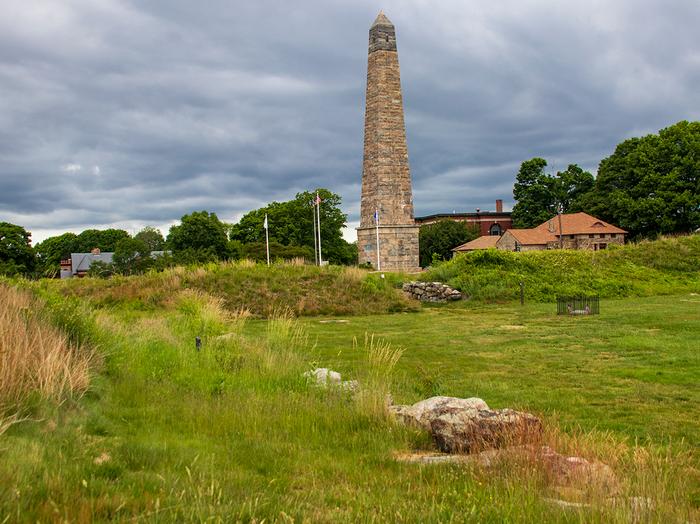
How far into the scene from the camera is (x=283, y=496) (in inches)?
172

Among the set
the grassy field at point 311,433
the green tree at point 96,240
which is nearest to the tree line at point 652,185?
the grassy field at point 311,433

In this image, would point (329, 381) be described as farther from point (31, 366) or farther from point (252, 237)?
point (252, 237)

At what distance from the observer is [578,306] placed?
71.5 feet

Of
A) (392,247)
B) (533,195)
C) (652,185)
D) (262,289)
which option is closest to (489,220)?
(533,195)

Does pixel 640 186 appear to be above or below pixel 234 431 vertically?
above

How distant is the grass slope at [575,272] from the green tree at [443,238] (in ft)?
171

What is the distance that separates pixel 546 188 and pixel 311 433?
83610 millimetres

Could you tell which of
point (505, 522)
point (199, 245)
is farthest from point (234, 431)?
point (199, 245)

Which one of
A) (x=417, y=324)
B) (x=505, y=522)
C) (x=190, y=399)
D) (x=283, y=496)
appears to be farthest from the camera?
(x=417, y=324)

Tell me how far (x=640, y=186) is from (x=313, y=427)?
65.5m

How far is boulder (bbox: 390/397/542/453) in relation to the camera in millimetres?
6040

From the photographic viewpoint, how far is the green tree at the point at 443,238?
288 ft

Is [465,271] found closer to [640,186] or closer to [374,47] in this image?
[374,47]

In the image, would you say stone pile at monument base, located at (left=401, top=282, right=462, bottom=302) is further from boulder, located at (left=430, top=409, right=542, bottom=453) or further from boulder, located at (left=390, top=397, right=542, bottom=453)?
boulder, located at (left=430, top=409, right=542, bottom=453)
